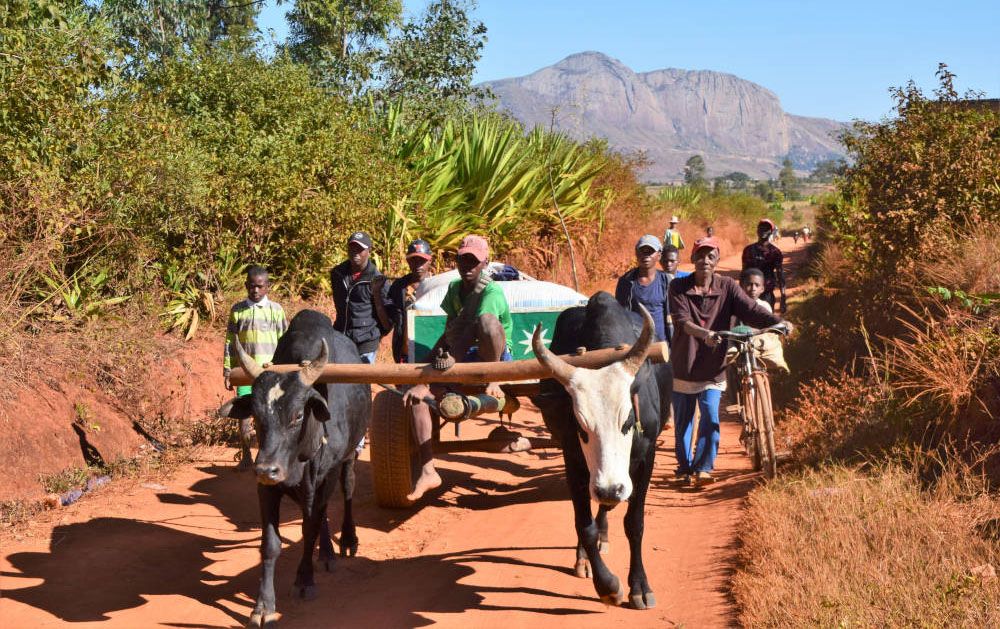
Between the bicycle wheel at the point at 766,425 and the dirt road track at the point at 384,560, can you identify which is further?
the bicycle wheel at the point at 766,425

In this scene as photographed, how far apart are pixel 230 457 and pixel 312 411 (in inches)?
175

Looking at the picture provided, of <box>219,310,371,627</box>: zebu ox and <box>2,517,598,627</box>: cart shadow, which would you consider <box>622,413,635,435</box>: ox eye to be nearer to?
<box>2,517,598,627</box>: cart shadow

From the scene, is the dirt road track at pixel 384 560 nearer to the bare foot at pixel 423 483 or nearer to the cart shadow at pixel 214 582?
the cart shadow at pixel 214 582

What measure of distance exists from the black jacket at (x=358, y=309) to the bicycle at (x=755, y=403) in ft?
9.93

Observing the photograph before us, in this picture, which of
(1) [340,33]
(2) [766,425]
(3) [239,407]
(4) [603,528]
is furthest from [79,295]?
(1) [340,33]

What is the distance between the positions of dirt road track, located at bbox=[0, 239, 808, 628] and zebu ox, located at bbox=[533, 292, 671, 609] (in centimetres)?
35

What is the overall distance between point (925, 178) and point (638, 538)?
7526 millimetres

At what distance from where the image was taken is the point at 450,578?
237 inches

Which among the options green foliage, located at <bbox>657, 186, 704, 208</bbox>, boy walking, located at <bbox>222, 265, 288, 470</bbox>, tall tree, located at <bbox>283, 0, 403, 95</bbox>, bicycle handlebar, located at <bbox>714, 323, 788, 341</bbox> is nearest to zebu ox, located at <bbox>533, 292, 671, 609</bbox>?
bicycle handlebar, located at <bbox>714, 323, 788, 341</bbox>

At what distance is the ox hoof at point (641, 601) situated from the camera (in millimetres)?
5457

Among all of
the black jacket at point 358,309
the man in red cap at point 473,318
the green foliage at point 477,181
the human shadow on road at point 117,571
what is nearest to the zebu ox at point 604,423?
the man in red cap at point 473,318

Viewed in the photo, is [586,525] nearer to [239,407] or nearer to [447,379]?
[447,379]

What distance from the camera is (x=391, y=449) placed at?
712cm

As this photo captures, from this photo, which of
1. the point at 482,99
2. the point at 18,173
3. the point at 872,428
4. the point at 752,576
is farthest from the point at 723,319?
the point at 482,99
